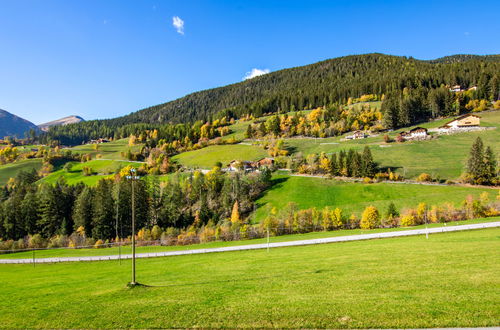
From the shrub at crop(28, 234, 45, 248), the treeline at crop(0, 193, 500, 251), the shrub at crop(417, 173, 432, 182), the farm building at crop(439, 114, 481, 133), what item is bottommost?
the shrub at crop(28, 234, 45, 248)

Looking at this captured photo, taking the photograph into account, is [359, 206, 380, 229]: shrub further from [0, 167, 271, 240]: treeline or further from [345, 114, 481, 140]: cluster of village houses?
[345, 114, 481, 140]: cluster of village houses

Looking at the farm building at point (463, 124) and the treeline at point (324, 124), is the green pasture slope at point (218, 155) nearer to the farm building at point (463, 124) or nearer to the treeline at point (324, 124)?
the treeline at point (324, 124)

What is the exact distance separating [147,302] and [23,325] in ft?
18.7

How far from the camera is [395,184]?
7962 centimetres

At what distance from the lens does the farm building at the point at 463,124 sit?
118688 mm

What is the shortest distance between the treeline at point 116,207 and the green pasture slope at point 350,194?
759 cm

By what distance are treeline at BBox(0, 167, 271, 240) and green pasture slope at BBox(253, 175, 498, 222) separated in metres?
7.59

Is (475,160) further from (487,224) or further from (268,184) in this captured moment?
(268,184)

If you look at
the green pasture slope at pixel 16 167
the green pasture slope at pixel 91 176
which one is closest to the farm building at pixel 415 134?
the green pasture slope at pixel 91 176

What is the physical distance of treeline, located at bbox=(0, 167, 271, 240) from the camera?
8044cm

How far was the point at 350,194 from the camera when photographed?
79.0 meters

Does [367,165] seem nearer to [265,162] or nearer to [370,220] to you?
[370,220]

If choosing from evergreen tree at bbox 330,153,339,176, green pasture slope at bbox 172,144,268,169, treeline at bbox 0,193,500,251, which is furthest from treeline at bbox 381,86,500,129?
→ treeline at bbox 0,193,500,251

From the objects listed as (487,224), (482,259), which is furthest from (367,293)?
(487,224)
